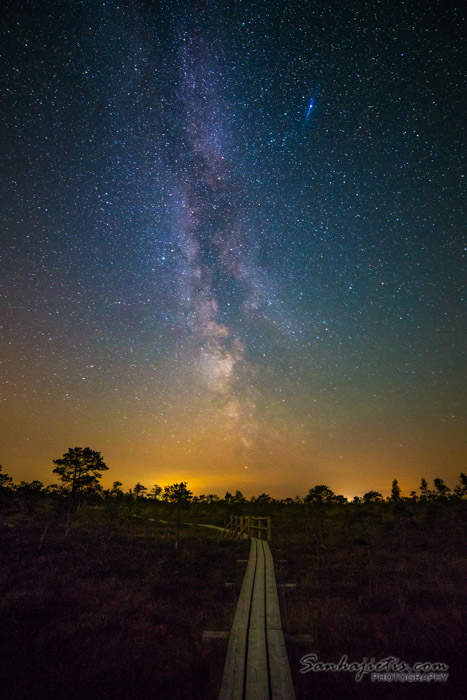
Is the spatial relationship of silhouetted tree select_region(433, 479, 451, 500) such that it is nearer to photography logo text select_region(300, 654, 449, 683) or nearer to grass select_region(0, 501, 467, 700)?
grass select_region(0, 501, 467, 700)

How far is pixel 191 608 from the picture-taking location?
11.8m

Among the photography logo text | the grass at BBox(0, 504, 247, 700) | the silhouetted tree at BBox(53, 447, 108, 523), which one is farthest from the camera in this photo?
the silhouetted tree at BBox(53, 447, 108, 523)

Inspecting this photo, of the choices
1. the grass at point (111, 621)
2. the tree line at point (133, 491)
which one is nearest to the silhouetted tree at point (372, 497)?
the tree line at point (133, 491)

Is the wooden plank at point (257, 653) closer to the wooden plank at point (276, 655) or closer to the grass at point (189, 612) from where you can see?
the wooden plank at point (276, 655)

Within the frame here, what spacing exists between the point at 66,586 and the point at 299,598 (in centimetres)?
960

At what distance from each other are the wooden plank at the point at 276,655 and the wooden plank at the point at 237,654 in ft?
2.10

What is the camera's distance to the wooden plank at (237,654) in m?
6.73

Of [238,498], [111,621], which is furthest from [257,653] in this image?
[238,498]

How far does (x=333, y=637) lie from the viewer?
30.9ft

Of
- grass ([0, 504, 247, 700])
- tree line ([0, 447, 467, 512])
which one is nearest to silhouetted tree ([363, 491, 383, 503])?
tree line ([0, 447, 467, 512])

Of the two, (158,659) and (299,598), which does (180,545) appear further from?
(158,659)

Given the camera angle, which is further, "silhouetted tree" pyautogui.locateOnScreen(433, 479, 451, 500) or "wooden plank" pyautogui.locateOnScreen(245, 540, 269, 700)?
"silhouetted tree" pyautogui.locateOnScreen(433, 479, 451, 500)

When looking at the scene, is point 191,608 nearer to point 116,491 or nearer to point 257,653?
point 257,653

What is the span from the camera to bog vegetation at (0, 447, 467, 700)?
7.35m
